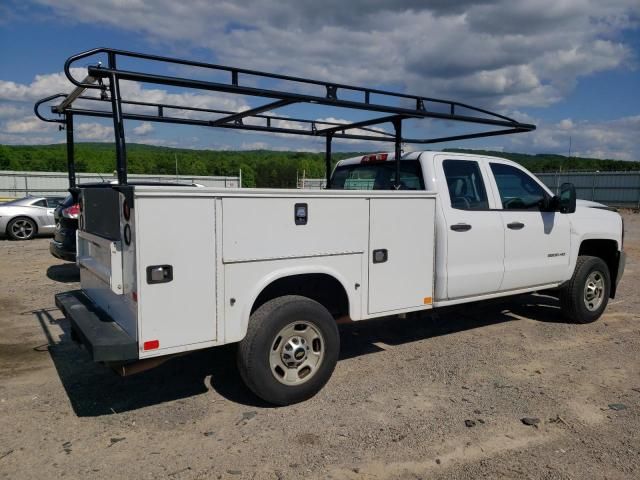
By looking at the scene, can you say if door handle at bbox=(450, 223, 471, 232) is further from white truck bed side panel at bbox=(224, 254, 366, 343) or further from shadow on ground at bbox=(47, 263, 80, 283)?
shadow on ground at bbox=(47, 263, 80, 283)

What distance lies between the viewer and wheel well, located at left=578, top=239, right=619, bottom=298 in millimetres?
6801

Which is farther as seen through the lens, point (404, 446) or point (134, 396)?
point (134, 396)

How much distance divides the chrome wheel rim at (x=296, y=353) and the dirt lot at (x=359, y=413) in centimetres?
25

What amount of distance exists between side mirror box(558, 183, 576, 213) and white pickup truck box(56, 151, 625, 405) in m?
0.02

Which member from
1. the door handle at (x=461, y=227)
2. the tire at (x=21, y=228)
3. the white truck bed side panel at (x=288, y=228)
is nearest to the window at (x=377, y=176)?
the door handle at (x=461, y=227)

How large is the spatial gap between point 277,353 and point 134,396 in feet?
4.25

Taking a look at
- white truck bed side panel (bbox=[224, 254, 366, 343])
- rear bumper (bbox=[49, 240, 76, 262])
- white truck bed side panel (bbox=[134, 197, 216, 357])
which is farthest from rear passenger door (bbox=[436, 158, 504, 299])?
rear bumper (bbox=[49, 240, 76, 262])

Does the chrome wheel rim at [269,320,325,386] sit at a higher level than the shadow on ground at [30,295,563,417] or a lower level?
higher

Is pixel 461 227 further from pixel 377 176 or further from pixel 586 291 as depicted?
pixel 586 291

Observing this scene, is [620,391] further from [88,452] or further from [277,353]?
[88,452]

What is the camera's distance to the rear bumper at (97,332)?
11.3 ft

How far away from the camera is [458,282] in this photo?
5.15 m

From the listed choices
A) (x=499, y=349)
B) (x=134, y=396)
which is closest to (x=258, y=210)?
(x=134, y=396)

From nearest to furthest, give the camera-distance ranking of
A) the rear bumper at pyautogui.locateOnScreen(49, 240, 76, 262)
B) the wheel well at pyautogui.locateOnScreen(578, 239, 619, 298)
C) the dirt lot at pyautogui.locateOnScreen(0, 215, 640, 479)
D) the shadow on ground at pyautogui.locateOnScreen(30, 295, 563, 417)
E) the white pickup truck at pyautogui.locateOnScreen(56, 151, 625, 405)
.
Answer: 1. the dirt lot at pyautogui.locateOnScreen(0, 215, 640, 479)
2. the white pickup truck at pyautogui.locateOnScreen(56, 151, 625, 405)
3. the shadow on ground at pyautogui.locateOnScreen(30, 295, 563, 417)
4. the wheel well at pyautogui.locateOnScreen(578, 239, 619, 298)
5. the rear bumper at pyautogui.locateOnScreen(49, 240, 76, 262)
